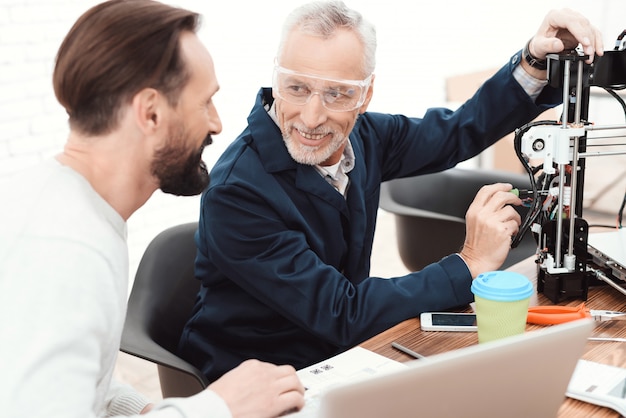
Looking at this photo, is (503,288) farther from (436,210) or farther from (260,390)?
(436,210)

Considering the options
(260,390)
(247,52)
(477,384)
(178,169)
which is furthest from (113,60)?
(247,52)

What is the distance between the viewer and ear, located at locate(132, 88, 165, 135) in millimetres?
1162

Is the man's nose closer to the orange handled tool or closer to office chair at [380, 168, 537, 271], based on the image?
the orange handled tool

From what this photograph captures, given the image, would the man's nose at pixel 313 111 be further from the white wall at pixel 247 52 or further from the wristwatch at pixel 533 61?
the white wall at pixel 247 52

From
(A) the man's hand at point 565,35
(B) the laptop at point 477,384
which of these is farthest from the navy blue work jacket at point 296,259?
(B) the laptop at point 477,384

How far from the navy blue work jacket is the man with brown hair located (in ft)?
1.08

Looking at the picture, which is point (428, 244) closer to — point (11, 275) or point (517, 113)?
point (517, 113)

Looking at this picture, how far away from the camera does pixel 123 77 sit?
3.76 ft

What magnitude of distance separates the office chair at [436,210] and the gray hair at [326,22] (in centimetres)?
103

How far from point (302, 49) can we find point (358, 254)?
1.77 ft

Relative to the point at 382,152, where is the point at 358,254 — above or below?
below

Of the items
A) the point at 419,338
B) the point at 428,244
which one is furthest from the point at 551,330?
the point at 428,244

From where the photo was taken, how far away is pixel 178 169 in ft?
4.18

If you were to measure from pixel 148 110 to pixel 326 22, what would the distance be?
0.64 metres
